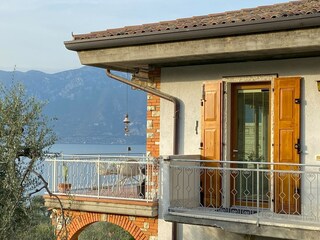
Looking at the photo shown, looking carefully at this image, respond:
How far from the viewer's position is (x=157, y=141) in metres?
12.3

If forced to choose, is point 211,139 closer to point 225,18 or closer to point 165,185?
point 165,185

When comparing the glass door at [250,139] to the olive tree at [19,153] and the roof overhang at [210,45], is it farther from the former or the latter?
the olive tree at [19,153]

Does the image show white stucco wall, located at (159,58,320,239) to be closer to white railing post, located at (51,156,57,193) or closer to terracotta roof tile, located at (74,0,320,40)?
terracotta roof tile, located at (74,0,320,40)

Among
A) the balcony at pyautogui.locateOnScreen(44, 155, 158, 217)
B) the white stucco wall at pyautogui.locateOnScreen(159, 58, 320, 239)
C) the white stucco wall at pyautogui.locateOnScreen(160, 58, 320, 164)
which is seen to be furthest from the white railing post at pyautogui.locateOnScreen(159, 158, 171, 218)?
the white stucco wall at pyautogui.locateOnScreen(160, 58, 320, 164)

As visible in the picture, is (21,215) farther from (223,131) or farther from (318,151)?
(318,151)

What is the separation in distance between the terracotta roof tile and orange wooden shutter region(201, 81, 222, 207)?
4.46 ft

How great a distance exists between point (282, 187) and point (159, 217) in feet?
8.32

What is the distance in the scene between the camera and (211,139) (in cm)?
1141

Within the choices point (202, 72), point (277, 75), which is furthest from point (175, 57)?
point (277, 75)

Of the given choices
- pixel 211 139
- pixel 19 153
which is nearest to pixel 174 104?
pixel 211 139

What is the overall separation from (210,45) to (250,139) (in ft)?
7.19

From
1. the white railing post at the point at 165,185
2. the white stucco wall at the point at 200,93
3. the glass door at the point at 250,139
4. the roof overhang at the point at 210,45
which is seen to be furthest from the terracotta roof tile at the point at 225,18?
the white railing post at the point at 165,185

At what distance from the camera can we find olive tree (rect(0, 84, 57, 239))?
784 cm

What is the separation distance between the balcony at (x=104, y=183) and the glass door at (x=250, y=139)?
166 centimetres
